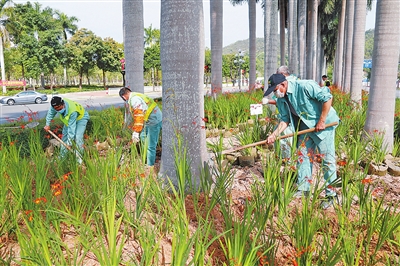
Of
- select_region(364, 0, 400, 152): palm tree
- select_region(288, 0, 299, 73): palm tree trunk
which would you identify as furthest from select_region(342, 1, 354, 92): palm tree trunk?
select_region(364, 0, 400, 152): palm tree

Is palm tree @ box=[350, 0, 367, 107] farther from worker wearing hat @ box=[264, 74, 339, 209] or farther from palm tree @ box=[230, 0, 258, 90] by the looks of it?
worker wearing hat @ box=[264, 74, 339, 209]

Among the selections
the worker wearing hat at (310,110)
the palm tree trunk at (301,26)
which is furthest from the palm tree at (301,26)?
the worker wearing hat at (310,110)

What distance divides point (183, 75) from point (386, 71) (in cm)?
349

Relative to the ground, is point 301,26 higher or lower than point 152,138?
higher

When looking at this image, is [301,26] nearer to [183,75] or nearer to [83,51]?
[183,75]

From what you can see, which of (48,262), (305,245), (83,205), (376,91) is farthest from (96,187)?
(376,91)

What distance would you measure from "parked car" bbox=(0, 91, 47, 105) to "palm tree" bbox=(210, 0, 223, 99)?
17402mm

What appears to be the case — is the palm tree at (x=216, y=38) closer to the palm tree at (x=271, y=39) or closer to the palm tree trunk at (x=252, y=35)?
the palm tree at (x=271, y=39)

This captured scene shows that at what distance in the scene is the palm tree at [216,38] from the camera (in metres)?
10.1

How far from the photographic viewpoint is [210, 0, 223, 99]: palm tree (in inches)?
398

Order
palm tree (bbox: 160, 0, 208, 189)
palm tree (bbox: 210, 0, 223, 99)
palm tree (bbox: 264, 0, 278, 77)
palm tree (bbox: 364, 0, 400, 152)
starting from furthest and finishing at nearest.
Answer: palm tree (bbox: 264, 0, 278, 77) → palm tree (bbox: 210, 0, 223, 99) → palm tree (bbox: 364, 0, 400, 152) → palm tree (bbox: 160, 0, 208, 189)

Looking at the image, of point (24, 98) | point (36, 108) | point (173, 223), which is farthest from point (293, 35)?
point (24, 98)

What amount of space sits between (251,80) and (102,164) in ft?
40.6

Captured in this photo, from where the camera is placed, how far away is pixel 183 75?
3.09 m
